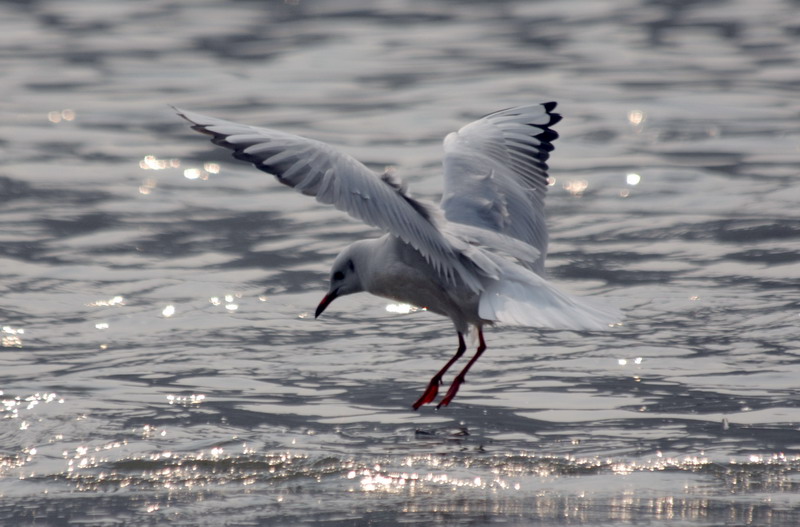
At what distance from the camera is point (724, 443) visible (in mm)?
6066

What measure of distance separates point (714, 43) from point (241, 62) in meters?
5.20

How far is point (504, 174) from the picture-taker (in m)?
7.88

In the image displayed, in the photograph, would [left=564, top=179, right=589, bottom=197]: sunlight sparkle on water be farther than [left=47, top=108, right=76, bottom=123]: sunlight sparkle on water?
No

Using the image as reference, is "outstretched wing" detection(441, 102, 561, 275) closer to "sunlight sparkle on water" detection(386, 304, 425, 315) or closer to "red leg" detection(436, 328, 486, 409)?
"red leg" detection(436, 328, 486, 409)

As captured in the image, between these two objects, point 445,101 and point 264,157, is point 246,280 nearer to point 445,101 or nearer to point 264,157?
point 264,157

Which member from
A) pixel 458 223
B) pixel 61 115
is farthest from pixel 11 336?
pixel 61 115

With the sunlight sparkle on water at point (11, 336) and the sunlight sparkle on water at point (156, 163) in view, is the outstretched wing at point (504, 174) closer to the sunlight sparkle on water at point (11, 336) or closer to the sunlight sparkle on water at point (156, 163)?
the sunlight sparkle on water at point (11, 336)

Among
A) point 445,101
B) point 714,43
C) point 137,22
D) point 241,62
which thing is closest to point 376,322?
point 445,101

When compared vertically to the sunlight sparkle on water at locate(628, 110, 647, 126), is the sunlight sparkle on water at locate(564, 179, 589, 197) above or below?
below

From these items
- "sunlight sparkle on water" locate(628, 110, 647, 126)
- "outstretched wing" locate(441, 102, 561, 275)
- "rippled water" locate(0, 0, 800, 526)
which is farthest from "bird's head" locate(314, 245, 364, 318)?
"sunlight sparkle on water" locate(628, 110, 647, 126)

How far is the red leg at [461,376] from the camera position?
6.77m

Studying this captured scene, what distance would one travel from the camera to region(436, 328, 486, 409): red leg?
6.77 m

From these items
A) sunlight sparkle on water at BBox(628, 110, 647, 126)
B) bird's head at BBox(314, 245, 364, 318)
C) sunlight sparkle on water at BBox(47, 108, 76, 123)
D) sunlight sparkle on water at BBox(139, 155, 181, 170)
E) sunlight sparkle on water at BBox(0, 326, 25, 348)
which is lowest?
sunlight sparkle on water at BBox(0, 326, 25, 348)

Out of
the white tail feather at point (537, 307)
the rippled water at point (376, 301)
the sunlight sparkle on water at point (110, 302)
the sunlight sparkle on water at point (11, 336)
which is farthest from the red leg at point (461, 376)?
the sunlight sparkle on water at point (11, 336)
